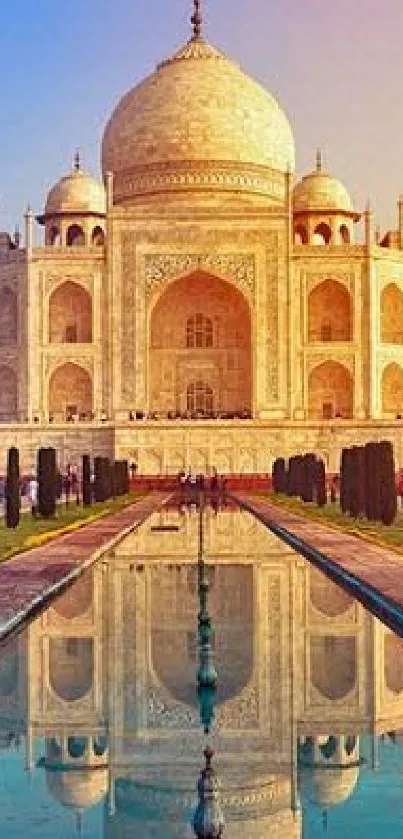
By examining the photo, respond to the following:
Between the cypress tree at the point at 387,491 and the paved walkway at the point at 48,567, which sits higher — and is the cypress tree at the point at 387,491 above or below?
above

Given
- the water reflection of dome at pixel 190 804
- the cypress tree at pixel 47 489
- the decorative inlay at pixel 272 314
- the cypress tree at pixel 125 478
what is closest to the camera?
the water reflection of dome at pixel 190 804

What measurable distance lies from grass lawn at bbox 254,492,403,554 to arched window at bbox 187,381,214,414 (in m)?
8.52

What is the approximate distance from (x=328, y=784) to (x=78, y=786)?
22.3 inches

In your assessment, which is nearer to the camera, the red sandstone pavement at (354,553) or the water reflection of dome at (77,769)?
the water reflection of dome at (77,769)

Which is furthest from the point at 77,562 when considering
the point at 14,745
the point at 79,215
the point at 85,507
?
the point at 79,215

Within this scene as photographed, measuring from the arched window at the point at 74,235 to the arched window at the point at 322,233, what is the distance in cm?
469

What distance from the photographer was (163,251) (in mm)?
25484

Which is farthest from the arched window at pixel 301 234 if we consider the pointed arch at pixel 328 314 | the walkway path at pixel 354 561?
the walkway path at pixel 354 561

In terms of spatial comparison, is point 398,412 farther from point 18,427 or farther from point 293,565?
point 293,565

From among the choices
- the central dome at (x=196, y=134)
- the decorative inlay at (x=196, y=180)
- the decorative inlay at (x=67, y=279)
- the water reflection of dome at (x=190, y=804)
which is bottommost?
the water reflection of dome at (x=190, y=804)

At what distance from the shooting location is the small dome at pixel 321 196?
29016mm

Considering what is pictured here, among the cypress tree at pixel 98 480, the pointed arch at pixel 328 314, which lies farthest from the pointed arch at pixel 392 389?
the cypress tree at pixel 98 480

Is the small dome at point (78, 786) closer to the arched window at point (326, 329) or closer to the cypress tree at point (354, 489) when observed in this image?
the cypress tree at point (354, 489)

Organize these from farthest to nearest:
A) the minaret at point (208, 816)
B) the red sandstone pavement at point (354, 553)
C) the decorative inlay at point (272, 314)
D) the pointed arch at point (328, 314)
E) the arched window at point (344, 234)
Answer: the arched window at point (344, 234)
the pointed arch at point (328, 314)
the decorative inlay at point (272, 314)
the red sandstone pavement at point (354, 553)
the minaret at point (208, 816)
